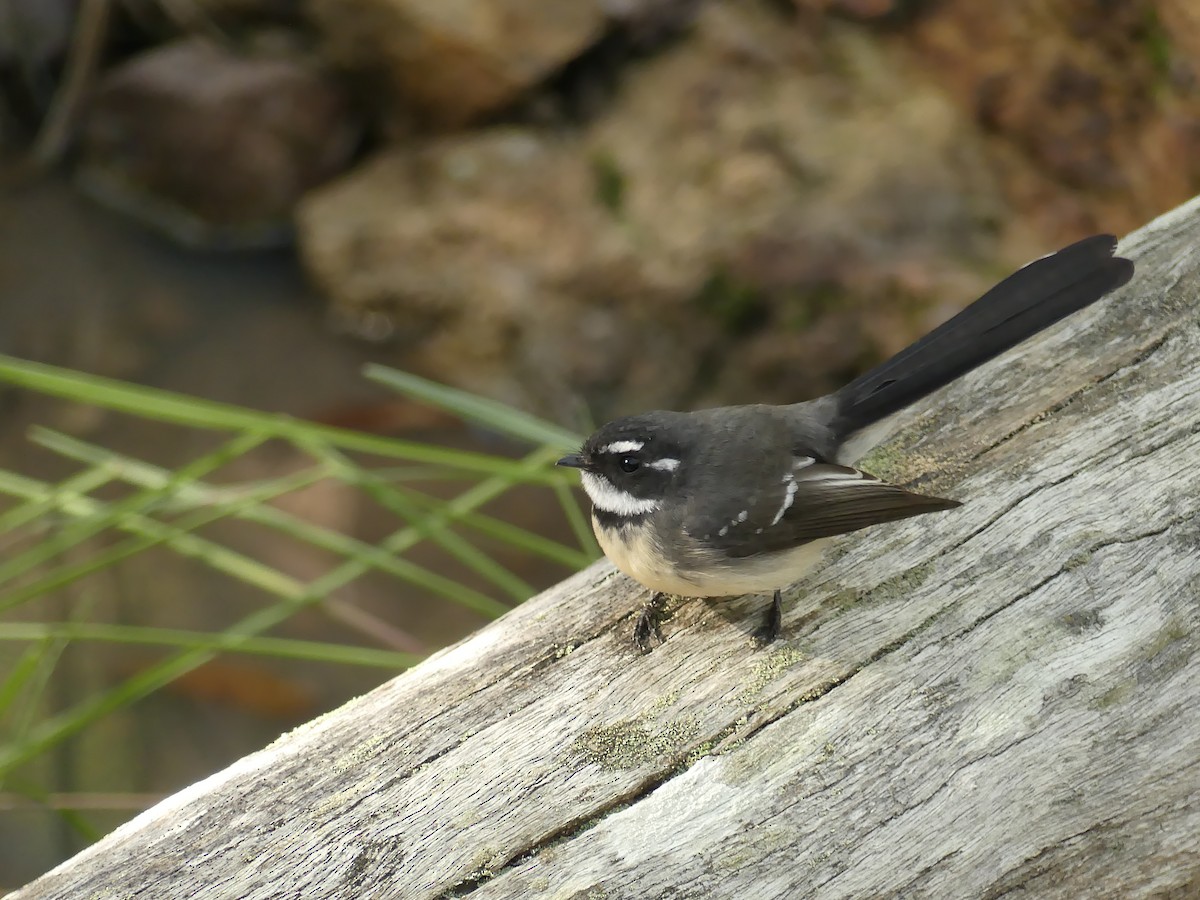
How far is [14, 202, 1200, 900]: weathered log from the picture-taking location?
7.14 ft

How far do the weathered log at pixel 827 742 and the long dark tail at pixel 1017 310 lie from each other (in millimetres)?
254

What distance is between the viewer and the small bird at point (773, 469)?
8.55 ft

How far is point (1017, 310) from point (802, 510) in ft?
2.42

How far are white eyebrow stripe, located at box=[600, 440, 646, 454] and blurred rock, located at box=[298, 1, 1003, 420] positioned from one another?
318 centimetres

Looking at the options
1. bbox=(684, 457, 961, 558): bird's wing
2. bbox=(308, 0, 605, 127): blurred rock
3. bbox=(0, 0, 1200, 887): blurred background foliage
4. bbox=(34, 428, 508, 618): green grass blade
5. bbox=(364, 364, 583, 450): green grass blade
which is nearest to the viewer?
bbox=(684, 457, 961, 558): bird's wing

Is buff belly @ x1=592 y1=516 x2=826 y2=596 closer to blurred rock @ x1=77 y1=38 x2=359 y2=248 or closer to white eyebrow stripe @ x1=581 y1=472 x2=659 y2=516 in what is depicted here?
white eyebrow stripe @ x1=581 y1=472 x2=659 y2=516

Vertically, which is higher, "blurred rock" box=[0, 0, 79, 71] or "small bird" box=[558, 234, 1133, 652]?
"blurred rock" box=[0, 0, 79, 71]

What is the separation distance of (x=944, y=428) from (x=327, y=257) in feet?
15.3

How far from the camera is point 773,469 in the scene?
9.39ft

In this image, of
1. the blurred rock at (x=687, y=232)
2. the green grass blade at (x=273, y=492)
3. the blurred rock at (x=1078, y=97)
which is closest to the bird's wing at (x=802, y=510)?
the green grass blade at (x=273, y=492)

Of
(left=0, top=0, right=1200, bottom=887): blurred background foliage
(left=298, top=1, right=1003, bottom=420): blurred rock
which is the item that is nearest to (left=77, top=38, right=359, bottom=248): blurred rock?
(left=0, top=0, right=1200, bottom=887): blurred background foliage

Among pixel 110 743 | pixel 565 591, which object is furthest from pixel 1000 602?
pixel 110 743

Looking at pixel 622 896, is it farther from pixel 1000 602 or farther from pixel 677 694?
pixel 1000 602

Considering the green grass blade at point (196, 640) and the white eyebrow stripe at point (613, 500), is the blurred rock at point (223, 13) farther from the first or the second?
the white eyebrow stripe at point (613, 500)
